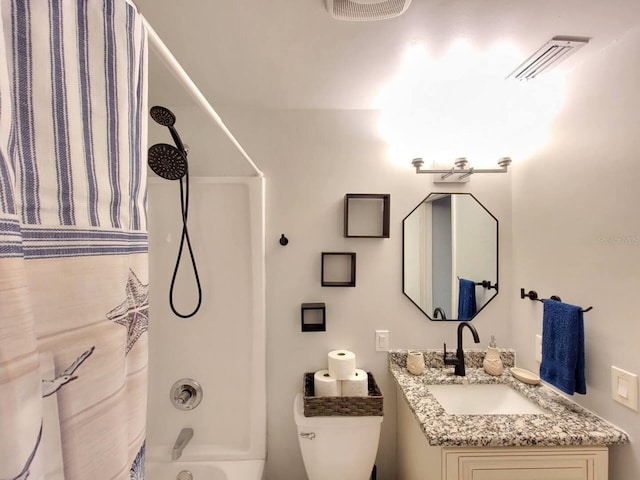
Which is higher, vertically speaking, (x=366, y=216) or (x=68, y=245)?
(x=366, y=216)

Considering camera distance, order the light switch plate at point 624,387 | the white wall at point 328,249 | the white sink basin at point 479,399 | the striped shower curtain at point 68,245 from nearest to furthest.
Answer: the striped shower curtain at point 68,245
the light switch plate at point 624,387
the white sink basin at point 479,399
the white wall at point 328,249

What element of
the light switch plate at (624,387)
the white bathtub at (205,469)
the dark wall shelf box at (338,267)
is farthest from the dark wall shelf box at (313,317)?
the light switch plate at (624,387)

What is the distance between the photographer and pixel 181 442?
1579 mm

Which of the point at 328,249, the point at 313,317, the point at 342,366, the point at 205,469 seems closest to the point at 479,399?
the point at 342,366

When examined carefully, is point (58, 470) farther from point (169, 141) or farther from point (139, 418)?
point (169, 141)

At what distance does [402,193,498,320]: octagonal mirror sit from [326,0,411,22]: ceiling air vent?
3.37ft

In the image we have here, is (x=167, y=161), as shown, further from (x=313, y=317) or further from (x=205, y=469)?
(x=205, y=469)

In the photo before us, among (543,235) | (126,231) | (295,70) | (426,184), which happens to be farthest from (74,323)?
(543,235)

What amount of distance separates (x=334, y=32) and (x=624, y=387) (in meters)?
1.73

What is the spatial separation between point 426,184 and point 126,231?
65.6 inches

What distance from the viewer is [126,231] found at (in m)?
0.44

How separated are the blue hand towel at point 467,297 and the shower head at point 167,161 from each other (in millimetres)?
1658

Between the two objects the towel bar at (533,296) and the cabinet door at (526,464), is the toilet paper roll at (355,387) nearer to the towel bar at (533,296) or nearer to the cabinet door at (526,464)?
the cabinet door at (526,464)

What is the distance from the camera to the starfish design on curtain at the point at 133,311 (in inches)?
16.1
